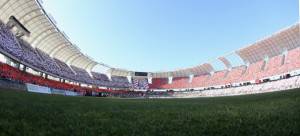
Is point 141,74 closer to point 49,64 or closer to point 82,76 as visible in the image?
point 82,76

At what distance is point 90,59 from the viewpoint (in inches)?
3287

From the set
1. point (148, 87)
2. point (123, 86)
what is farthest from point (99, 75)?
point (148, 87)

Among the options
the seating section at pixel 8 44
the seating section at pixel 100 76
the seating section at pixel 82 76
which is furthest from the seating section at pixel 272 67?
the seating section at pixel 100 76

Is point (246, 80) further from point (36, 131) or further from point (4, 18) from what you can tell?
point (36, 131)

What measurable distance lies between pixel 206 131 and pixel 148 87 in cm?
9895

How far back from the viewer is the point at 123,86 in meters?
102

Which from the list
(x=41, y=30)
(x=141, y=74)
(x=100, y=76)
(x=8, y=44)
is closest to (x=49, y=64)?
(x=41, y=30)

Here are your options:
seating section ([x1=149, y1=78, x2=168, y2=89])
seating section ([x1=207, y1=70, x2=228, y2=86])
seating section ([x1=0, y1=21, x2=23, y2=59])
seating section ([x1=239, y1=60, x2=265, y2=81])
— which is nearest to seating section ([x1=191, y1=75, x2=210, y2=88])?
seating section ([x1=207, y1=70, x2=228, y2=86])

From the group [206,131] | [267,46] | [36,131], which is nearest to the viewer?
[36,131]

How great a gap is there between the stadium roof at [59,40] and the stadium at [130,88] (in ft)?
0.44

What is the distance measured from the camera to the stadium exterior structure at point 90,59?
1763 inches

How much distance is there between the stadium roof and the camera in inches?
1712

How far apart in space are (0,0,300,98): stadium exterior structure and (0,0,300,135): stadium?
136 millimetres

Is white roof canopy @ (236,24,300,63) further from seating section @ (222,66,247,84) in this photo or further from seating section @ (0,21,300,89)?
seating section @ (222,66,247,84)
